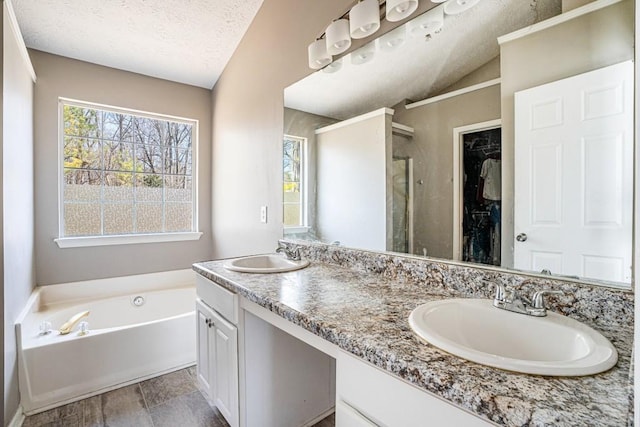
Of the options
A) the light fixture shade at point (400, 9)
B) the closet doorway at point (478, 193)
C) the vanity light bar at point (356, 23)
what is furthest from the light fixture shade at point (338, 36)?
the closet doorway at point (478, 193)

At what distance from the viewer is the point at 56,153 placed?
98.2 inches

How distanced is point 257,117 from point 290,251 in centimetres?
112

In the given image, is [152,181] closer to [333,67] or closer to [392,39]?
[333,67]

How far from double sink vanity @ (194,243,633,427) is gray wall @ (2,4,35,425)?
39.2 inches

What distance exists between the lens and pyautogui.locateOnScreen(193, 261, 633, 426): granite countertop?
493 mm

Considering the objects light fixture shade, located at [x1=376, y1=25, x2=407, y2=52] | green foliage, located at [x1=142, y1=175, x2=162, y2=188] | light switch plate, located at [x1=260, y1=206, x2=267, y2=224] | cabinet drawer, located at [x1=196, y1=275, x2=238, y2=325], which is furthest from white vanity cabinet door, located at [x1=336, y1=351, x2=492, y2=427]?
green foliage, located at [x1=142, y1=175, x2=162, y2=188]

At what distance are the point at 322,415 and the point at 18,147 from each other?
2.43 m

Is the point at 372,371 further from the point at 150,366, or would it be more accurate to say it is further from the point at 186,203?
the point at 186,203

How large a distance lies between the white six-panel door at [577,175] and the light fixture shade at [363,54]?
0.77 m

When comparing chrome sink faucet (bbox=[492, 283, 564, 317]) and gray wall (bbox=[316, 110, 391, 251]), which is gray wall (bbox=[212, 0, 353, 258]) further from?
chrome sink faucet (bbox=[492, 283, 564, 317])

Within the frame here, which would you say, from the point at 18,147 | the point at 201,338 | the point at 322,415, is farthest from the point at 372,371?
the point at 18,147

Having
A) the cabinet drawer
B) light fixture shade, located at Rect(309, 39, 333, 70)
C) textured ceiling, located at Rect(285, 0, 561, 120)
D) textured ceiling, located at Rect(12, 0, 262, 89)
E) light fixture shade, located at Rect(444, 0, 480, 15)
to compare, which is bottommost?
the cabinet drawer

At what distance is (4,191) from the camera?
5.15 feet

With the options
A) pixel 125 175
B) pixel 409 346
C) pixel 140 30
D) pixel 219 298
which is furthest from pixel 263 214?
pixel 409 346
